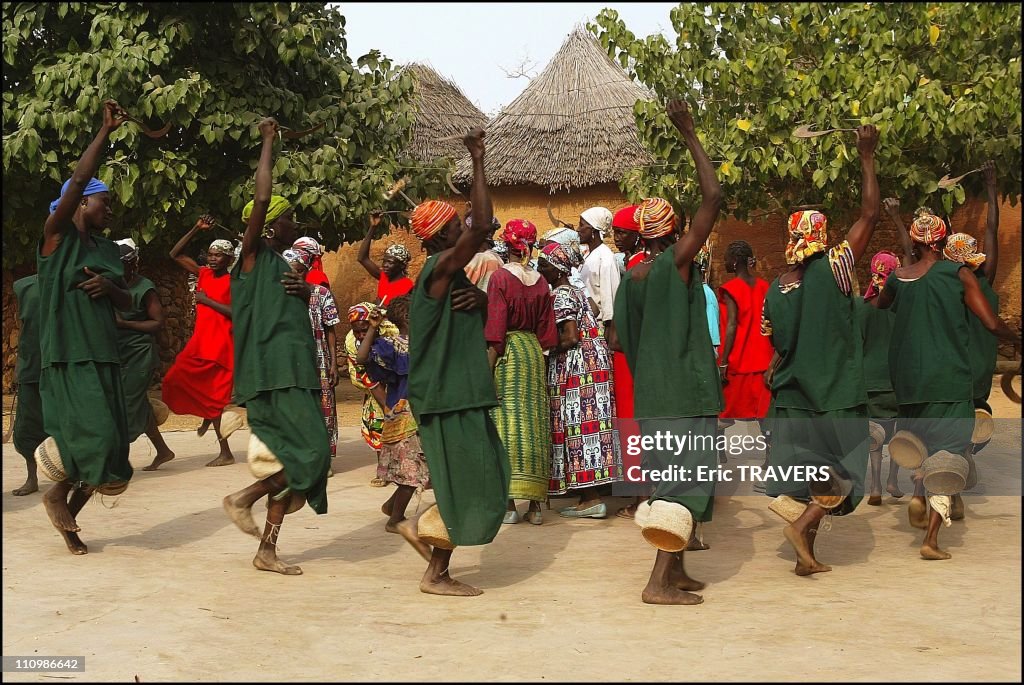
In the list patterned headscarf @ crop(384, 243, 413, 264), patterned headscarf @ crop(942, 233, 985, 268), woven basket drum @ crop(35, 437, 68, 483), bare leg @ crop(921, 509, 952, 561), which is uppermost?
patterned headscarf @ crop(384, 243, 413, 264)

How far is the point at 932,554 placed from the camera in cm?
636

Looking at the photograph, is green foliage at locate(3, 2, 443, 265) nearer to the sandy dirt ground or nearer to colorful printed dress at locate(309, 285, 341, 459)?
colorful printed dress at locate(309, 285, 341, 459)

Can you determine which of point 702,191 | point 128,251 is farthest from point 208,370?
point 702,191

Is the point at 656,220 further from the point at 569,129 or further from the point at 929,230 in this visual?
the point at 569,129

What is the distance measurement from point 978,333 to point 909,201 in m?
6.65

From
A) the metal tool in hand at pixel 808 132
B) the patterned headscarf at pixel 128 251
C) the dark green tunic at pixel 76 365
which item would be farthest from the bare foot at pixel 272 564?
the metal tool in hand at pixel 808 132

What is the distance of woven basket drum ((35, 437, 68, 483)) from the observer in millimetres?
6398

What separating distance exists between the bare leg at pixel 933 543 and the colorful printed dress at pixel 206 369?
599 centimetres

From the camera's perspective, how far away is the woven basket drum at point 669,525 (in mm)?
5379

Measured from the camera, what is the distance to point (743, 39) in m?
13.7

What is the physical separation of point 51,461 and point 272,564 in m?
1.37

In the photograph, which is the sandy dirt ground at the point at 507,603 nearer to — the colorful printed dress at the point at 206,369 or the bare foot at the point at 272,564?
the bare foot at the point at 272,564

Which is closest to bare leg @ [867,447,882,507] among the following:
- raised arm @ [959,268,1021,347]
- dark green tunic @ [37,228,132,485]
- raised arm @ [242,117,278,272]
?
raised arm @ [959,268,1021,347]

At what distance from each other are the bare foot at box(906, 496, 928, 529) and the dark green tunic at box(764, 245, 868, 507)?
1238 mm
